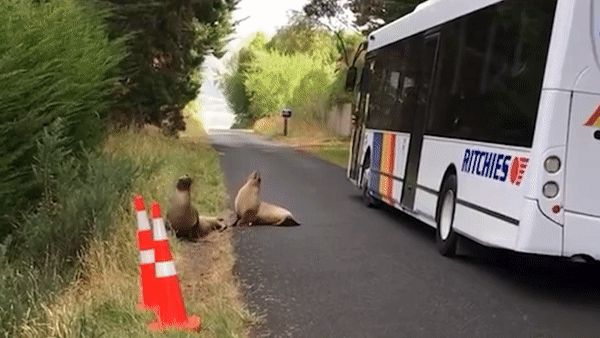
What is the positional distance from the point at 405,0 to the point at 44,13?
46.2ft

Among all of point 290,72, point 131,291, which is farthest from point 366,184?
point 290,72

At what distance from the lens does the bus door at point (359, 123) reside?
1663cm

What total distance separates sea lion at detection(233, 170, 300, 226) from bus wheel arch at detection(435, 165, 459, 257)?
8.31ft

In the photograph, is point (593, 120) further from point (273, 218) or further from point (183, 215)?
point (273, 218)

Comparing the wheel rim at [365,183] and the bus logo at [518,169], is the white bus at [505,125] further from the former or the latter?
the wheel rim at [365,183]

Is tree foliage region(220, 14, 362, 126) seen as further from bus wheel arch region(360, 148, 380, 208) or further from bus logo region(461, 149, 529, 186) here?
bus logo region(461, 149, 529, 186)

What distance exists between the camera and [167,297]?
6312 millimetres

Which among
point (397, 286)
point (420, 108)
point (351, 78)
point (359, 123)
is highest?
point (351, 78)

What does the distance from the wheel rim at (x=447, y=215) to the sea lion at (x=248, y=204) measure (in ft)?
9.62

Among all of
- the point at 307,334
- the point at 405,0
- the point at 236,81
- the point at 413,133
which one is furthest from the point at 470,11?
the point at 236,81

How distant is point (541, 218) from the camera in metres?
7.98

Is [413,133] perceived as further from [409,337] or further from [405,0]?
[405,0]

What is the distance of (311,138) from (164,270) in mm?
45162

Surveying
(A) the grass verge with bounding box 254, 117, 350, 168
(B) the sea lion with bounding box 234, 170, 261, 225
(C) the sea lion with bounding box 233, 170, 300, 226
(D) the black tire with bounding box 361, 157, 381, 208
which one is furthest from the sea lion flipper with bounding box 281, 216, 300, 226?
(A) the grass verge with bounding box 254, 117, 350, 168
